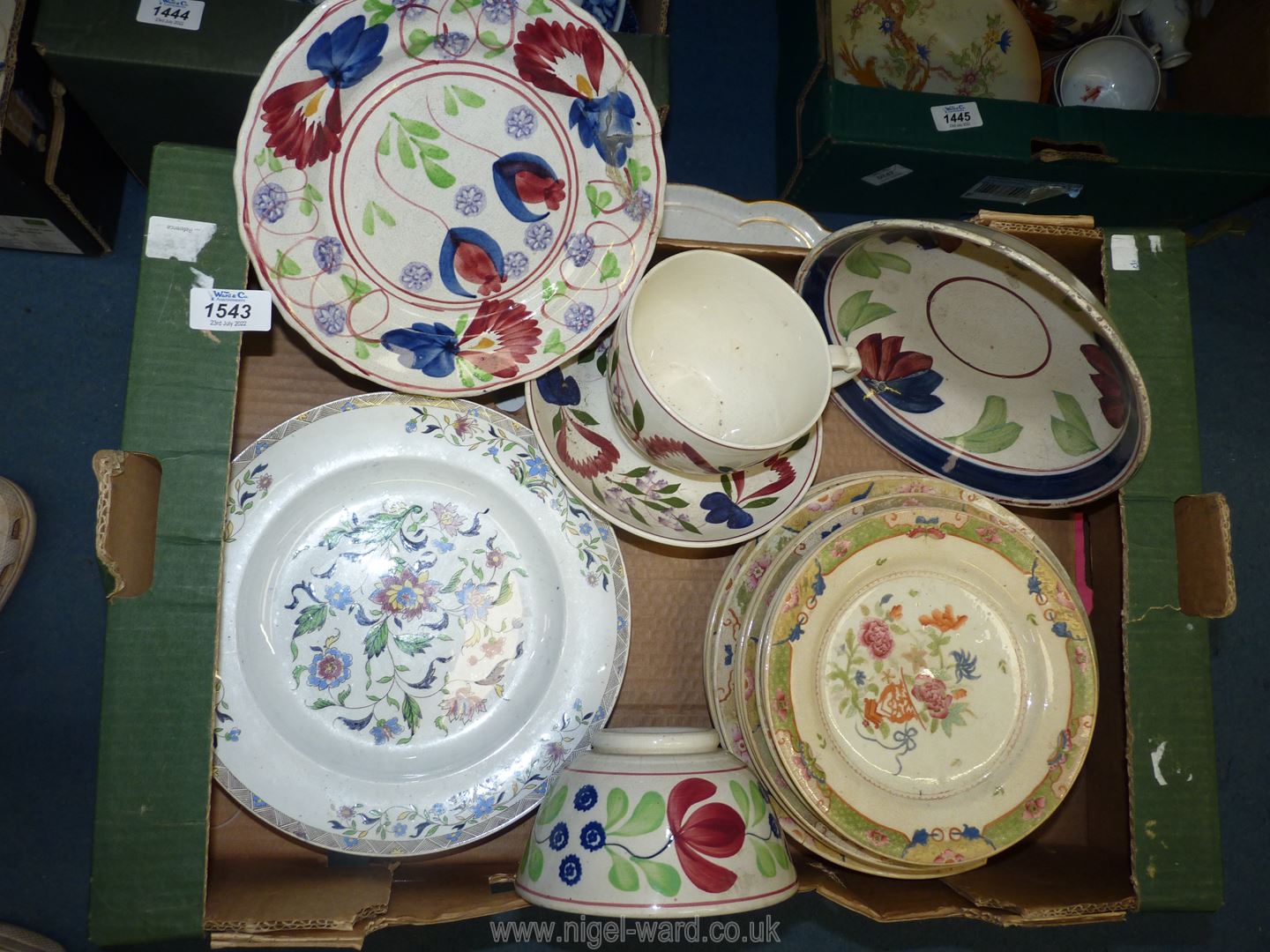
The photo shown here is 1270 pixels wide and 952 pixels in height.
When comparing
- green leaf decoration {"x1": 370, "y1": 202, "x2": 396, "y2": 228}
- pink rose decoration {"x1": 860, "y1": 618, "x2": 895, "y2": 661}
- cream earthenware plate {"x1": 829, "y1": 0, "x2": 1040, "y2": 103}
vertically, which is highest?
cream earthenware plate {"x1": 829, "y1": 0, "x2": 1040, "y2": 103}

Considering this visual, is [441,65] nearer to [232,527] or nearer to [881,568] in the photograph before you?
[232,527]

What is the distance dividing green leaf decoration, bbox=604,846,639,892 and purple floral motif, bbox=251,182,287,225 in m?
0.56

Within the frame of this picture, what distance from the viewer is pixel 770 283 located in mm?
779

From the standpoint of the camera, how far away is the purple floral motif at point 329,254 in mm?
753

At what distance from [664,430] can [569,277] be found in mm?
186

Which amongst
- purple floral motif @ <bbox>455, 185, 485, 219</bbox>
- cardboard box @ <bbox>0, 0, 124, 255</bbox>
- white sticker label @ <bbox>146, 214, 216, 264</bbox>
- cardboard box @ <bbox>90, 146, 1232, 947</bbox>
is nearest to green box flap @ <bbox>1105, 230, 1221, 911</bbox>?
cardboard box @ <bbox>90, 146, 1232, 947</bbox>

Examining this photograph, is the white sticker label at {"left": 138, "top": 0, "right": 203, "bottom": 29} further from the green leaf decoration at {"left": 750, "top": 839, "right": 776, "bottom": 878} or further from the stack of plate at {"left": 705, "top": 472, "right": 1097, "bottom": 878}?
the green leaf decoration at {"left": 750, "top": 839, "right": 776, "bottom": 878}

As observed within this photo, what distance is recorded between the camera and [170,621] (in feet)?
2.25

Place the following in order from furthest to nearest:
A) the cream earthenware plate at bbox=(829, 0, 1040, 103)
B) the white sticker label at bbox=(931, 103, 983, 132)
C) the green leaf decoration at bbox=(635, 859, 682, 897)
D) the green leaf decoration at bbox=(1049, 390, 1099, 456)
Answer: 1. the cream earthenware plate at bbox=(829, 0, 1040, 103)
2. the white sticker label at bbox=(931, 103, 983, 132)
3. the green leaf decoration at bbox=(1049, 390, 1099, 456)
4. the green leaf decoration at bbox=(635, 859, 682, 897)

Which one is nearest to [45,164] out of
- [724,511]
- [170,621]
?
[170,621]

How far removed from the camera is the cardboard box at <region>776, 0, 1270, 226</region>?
1026 mm

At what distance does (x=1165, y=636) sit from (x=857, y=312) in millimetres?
404

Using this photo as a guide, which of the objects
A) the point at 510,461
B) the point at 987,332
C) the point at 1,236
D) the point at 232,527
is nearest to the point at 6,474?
the point at 1,236

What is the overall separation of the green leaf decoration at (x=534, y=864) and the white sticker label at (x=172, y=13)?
2.68ft
